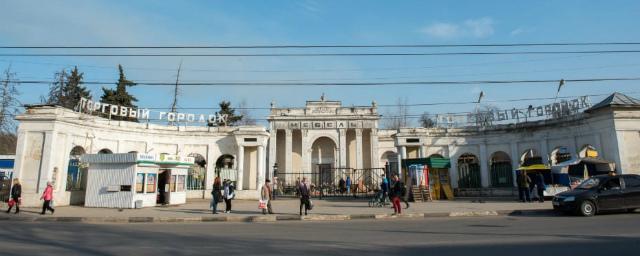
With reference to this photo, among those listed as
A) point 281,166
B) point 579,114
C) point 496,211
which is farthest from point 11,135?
point 579,114

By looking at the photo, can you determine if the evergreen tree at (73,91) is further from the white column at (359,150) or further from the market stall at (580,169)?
the market stall at (580,169)

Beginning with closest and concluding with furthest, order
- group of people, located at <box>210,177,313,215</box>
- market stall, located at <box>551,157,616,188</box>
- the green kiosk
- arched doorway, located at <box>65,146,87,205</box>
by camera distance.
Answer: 1. group of people, located at <box>210,177,313,215</box>
2. market stall, located at <box>551,157,616,188</box>
3. the green kiosk
4. arched doorway, located at <box>65,146,87,205</box>

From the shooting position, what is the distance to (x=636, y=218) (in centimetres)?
1429

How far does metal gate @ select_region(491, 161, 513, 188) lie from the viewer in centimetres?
3262

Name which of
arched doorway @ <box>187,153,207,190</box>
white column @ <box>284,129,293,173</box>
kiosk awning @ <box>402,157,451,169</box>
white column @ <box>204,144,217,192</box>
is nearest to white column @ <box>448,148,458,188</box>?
kiosk awning @ <box>402,157,451,169</box>

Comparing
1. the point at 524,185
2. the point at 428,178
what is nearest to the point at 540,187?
the point at 524,185

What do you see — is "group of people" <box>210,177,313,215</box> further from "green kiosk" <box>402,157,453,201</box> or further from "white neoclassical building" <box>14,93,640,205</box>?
"white neoclassical building" <box>14,93,640,205</box>

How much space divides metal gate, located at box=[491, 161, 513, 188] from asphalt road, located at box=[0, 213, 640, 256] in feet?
63.9

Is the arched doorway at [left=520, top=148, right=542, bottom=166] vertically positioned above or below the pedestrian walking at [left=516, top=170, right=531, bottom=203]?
above

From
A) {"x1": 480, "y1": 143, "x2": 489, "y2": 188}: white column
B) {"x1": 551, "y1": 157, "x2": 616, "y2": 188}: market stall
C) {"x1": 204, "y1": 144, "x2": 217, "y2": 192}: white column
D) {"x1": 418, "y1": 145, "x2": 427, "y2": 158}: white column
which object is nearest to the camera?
{"x1": 551, "y1": 157, "x2": 616, "y2": 188}: market stall

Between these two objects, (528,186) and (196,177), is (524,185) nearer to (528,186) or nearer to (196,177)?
(528,186)

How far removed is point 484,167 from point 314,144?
18512 millimetres

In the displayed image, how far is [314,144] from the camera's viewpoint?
45.3 meters

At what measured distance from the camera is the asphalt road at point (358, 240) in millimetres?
8688
